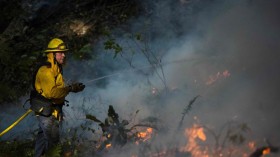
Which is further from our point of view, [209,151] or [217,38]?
[217,38]

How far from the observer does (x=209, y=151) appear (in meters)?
5.06

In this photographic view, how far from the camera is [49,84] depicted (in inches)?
198

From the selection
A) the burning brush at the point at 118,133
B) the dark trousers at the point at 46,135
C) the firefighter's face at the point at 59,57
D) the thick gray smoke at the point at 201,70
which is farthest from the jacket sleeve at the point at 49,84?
the thick gray smoke at the point at 201,70

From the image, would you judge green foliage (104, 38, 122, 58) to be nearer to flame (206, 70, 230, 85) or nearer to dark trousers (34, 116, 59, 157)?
flame (206, 70, 230, 85)

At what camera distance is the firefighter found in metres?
5.05

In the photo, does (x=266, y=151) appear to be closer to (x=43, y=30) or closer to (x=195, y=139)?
(x=195, y=139)

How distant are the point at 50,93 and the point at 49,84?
0.14m

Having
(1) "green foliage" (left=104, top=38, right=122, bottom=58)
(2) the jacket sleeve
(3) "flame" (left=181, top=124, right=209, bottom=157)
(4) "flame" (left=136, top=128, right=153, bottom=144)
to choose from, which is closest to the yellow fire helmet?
(2) the jacket sleeve

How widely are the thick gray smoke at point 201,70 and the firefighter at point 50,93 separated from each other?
1563mm

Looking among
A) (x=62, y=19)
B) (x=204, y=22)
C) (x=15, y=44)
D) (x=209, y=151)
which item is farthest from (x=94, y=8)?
(x=209, y=151)

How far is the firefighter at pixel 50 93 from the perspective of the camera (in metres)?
5.05

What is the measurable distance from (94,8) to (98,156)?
4.72 meters

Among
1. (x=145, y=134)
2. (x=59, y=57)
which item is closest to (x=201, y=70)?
(x=145, y=134)

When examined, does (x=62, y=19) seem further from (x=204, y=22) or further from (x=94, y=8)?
(x=204, y=22)
